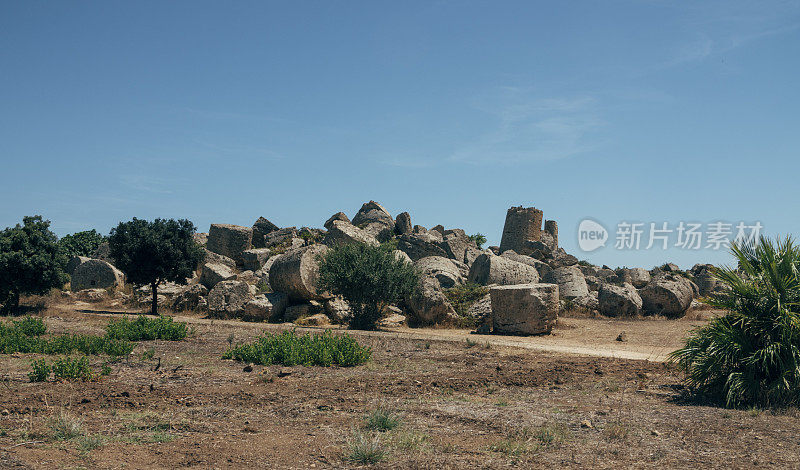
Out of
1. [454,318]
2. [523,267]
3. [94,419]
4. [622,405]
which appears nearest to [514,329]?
[454,318]

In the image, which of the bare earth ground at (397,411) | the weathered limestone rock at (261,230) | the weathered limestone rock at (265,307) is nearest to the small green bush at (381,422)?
the bare earth ground at (397,411)

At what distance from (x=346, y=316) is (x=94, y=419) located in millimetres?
14593

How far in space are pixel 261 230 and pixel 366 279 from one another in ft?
67.7

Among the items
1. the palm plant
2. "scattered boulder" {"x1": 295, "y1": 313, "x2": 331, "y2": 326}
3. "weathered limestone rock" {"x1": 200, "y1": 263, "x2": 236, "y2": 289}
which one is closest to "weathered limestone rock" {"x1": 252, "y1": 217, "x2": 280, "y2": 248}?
"weathered limestone rock" {"x1": 200, "y1": 263, "x2": 236, "y2": 289}

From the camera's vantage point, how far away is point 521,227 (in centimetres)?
4669

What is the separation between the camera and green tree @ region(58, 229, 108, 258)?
44250mm

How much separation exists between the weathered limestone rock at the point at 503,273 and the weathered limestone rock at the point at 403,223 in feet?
40.8

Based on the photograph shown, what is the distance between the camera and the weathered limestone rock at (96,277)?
96.6 feet

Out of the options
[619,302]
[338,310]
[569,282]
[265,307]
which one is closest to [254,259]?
[265,307]

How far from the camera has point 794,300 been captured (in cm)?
970

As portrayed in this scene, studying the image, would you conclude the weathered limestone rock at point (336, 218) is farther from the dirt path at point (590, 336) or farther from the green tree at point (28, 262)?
the green tree at point (28, 262)

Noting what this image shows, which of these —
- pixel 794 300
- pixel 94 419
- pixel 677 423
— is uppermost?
pixel 794 300

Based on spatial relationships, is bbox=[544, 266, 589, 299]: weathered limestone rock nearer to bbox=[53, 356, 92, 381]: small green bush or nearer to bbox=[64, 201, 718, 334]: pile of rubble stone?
bbox=[64, 201, 718, 334]: pile of rubble stone

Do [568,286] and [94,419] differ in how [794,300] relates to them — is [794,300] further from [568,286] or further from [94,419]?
[568,286]
